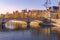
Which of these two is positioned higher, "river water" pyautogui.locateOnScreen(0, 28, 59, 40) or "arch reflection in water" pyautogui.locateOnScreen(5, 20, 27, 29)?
"arch reflection in water" pyautogui.locateOnScreen(5, 20, 27, 29)

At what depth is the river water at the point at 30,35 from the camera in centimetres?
423

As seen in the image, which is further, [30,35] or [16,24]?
[30,35]

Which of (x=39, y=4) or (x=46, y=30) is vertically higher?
(x=39, y=4)

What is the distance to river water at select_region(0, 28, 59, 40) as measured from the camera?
4.23 m

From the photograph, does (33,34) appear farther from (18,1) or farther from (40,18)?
(18,1)

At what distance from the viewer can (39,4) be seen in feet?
14.2

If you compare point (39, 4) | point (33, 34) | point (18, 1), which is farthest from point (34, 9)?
point (33, 34)

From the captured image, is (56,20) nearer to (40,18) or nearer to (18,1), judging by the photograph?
(40,18)

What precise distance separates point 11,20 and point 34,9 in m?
0.68

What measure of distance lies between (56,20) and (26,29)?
0.90 metres

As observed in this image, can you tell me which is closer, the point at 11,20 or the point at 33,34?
the point at 11,20

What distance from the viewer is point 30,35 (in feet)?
14.8

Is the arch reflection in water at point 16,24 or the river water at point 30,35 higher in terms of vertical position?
the arch reflection in water at point 16,24

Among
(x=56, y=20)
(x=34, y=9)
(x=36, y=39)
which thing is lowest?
(x=36, y=39)
